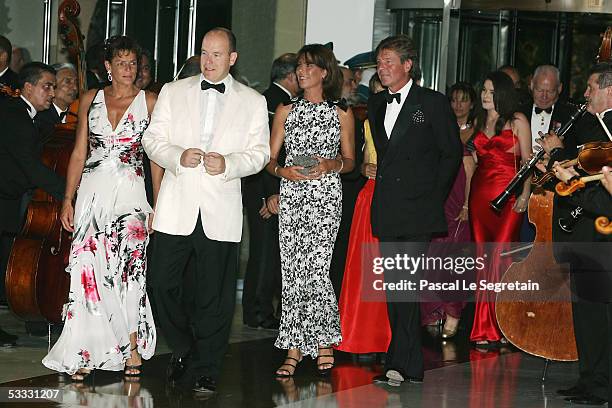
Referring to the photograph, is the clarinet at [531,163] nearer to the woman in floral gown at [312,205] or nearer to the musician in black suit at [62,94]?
the woman in floral gown at [312,205]

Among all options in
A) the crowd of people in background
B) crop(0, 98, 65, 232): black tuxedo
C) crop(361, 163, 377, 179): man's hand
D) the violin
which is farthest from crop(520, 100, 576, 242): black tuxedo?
the violin

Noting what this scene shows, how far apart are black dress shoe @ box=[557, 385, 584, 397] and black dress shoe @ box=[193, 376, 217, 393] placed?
6.57ft

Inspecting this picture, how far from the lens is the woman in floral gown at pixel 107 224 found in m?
6.62

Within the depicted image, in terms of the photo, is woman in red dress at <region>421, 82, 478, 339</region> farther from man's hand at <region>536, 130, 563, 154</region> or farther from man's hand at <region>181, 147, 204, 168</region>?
man's hand at <region>181, 147, 204, 168</region>

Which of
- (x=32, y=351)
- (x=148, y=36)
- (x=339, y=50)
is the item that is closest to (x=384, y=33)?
(x=339, y=50)

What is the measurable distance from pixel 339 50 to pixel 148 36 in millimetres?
1841

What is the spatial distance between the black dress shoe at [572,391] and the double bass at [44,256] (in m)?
3.08

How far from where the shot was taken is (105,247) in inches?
264

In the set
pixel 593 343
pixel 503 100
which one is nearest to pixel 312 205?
pixel 593 343

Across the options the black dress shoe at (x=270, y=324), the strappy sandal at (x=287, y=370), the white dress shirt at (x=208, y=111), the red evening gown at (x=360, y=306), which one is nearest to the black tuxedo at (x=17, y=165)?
the white dress shirt at (x=208, y=111)

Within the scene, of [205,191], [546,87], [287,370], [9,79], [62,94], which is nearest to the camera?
[205,191]

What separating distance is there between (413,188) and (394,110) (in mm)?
506

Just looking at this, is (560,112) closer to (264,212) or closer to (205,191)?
(264,212)

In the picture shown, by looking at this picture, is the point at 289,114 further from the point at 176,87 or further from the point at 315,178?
the point at 176,87
